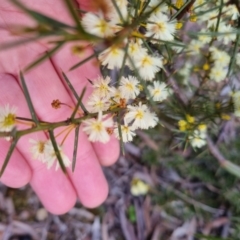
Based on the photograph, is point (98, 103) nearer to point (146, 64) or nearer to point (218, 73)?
point (146, 64)

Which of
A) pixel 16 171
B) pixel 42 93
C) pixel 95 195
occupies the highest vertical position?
pixel 42 93

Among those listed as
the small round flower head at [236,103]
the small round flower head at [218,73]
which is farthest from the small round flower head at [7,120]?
the small round flower head at [218,73]

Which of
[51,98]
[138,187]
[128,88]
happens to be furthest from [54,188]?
[128,88]

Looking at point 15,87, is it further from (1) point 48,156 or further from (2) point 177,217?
(2) point 177,217

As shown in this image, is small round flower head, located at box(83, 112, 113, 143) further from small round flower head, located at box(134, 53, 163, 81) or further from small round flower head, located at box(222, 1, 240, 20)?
small round flower head, located at box(222, 1, 240, 20)

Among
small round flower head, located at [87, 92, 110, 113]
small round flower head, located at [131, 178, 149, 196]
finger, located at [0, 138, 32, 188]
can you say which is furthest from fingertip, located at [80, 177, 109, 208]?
small round flower head, located at [87, 92, 110, 113]

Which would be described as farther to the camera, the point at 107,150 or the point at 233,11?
the point at 107,150

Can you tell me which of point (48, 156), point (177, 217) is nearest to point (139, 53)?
point (48, 156)
